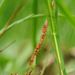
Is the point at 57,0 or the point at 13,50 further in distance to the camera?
the point at 13,50

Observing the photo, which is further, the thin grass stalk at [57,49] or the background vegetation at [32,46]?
the background vegetation at [32,46]

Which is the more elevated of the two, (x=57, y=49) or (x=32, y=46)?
(x=57, y=49)

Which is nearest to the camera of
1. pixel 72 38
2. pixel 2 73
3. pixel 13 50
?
pixel 2 73

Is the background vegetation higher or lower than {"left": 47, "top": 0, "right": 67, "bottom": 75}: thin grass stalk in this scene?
lower

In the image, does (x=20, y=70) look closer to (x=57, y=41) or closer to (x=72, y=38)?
(x=72, y=38)

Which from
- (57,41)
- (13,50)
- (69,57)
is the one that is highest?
(57,41)

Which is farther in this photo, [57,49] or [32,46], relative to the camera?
[32,46]

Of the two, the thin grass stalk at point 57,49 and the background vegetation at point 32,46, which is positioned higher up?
the thin grass stalk at point 57,49

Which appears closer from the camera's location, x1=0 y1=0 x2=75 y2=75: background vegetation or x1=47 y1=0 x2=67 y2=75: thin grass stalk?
x1=47 y1=0 x2=67 y2=75: thin grass stalk

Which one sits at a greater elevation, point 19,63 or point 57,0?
point 57,0

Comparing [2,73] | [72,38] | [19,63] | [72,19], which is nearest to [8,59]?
[19,63]

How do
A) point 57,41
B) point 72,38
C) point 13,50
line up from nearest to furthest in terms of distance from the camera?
point 57,41, point 72,38, point 13,50
